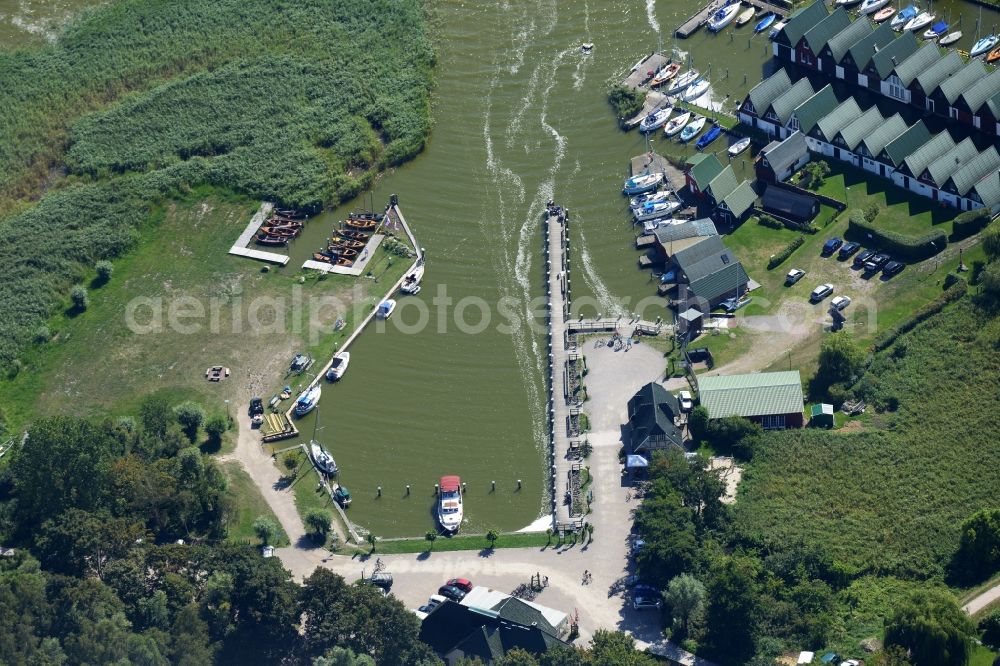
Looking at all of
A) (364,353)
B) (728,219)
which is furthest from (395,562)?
(728,219)

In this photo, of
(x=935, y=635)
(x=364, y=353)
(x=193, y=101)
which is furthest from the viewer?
(x=193, y=101)

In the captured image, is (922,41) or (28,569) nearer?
(28,569)

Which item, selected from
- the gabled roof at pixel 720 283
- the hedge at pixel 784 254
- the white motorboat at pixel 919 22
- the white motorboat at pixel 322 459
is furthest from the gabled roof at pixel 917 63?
the white motorboat at pixel 322 459

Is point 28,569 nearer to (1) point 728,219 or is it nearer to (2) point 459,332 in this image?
(2) point 459,332

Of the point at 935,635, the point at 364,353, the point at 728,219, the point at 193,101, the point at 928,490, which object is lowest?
the point at 935,635

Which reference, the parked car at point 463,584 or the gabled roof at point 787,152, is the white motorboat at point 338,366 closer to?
the parked car at point 463,584

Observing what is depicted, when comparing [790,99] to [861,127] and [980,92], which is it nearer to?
[861,127]
